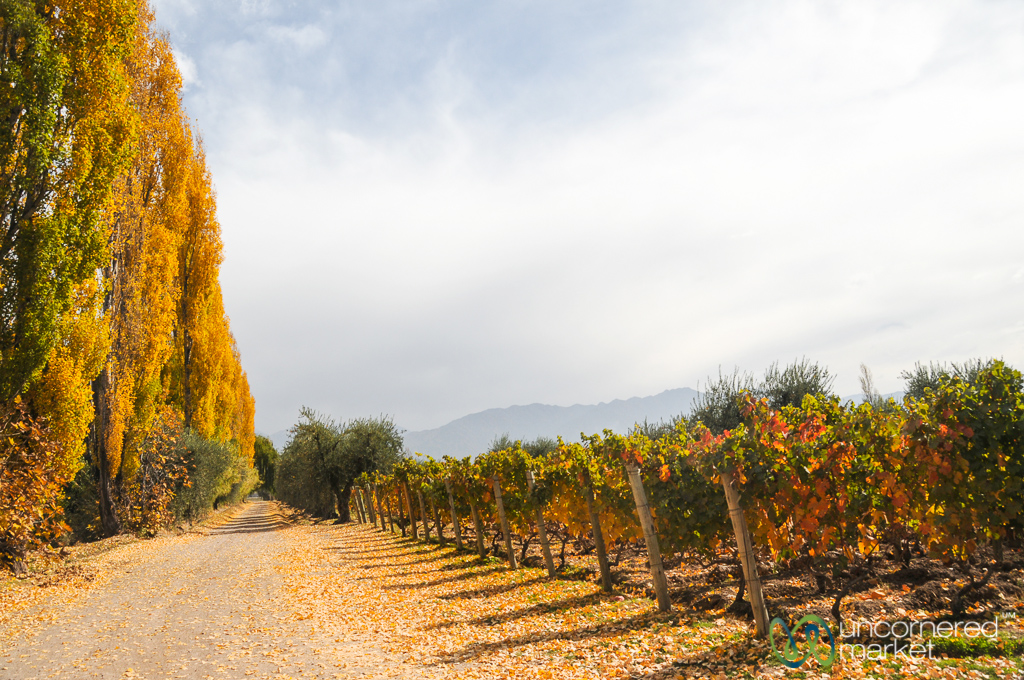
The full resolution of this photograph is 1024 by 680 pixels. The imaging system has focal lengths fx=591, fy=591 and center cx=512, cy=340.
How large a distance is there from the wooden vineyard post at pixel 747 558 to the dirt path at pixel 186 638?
349 cm

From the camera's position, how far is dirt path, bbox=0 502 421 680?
21.0 ft

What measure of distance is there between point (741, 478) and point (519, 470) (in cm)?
736

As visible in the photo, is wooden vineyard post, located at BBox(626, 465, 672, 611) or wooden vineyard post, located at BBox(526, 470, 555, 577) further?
wooden vineyard post, located at BBox(526, 470, 555, 577)

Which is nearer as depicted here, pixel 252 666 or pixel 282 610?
pixel 252 666

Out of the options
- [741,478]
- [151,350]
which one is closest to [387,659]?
[741,478]

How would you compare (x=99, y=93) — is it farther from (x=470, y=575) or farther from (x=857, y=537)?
(x=857, y=537)

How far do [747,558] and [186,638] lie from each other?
7.11 meters

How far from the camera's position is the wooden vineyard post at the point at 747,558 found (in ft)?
19.5

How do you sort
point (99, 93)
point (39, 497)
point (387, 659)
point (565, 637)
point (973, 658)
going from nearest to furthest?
point (973, 658) → point (387, 659) → point (565, 637) → point (39, 497) → point (99, 93)

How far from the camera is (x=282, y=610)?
31.0ft

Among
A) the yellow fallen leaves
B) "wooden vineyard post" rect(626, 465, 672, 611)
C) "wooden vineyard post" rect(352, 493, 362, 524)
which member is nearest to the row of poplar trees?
the yellow fallen leaves

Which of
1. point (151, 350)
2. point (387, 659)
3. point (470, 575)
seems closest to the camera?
point (387, 659)

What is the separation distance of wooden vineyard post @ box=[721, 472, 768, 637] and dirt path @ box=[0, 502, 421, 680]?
3.49 metres

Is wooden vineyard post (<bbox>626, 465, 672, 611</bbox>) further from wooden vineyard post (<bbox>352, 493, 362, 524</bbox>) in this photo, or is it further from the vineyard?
wooden vineyard post (<bbox>352, 493, 362, 524</bbox>)
